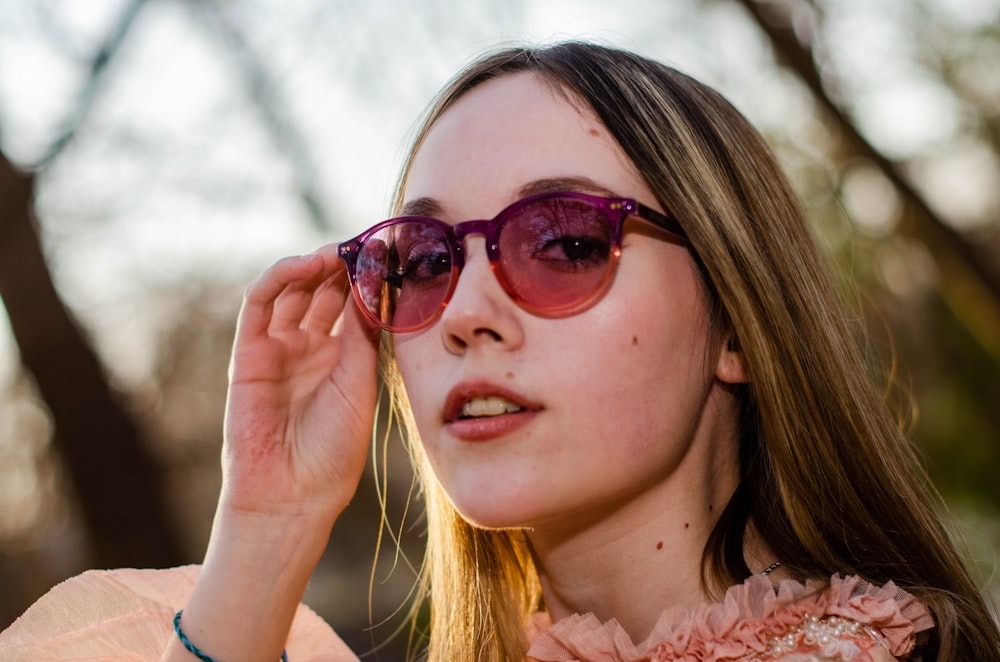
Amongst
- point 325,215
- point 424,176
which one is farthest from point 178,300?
point 424,176

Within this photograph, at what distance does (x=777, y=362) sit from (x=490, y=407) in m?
0.66

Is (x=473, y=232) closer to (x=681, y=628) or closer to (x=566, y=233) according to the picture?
(x=566, y=233)

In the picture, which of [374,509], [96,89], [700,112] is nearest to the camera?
[700,112]

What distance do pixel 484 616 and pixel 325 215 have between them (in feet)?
15.1

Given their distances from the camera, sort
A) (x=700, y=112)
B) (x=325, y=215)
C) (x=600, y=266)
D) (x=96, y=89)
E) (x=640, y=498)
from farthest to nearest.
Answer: (x=325, y=215)
(x=96, y=89)
(x=700, y=112)
(x=640, y=498)
(x=600, y=266)

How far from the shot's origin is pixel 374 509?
34.8 ft

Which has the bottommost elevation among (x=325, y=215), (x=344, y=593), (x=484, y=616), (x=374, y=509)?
(x=344, y=593)

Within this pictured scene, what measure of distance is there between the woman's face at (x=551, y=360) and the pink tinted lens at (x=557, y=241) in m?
0.05

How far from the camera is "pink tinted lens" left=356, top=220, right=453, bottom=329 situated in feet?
6.64

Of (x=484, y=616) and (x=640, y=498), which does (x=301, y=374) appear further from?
(x=640, y=498)

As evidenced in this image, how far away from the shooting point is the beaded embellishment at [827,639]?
1690 mm

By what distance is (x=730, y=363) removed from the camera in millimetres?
2146

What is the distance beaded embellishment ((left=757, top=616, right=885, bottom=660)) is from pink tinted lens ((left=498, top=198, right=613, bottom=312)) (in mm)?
789

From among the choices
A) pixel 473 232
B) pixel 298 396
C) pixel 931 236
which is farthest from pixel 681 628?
pixel 931 236
